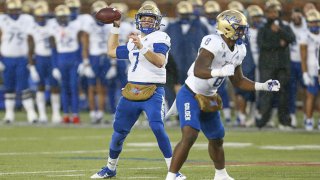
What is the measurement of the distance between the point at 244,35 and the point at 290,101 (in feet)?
29.6

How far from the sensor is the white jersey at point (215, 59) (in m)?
9.61

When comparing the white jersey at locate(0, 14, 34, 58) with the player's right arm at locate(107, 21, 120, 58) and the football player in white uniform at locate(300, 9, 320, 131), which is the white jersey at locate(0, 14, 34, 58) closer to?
the football player in white uniform at locate(300, 9, 320, 131)

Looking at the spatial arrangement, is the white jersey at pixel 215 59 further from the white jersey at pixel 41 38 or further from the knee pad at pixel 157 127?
the white jersey at pixel 41 38

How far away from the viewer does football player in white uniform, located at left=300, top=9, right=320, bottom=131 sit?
1798 centimetres

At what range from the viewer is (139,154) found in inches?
555

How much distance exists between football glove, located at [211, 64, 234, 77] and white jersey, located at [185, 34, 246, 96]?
0.24 metres

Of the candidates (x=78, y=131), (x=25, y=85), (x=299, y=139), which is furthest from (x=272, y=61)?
(x=25, y=85)

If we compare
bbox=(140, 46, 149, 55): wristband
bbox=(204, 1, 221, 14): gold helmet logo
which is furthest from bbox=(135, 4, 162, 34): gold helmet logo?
bbox=(204, 1, 221, 14): gold helmet logo

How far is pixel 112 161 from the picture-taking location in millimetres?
10750

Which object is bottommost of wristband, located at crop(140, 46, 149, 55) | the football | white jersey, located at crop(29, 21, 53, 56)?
white jersey, located at crop(29, 21, 53, 56)

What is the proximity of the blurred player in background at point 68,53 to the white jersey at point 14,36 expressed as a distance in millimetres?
574

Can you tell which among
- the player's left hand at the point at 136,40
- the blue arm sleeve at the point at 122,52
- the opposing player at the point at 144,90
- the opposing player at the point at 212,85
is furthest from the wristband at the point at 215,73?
the blue arm sleeve at the point at 122,52

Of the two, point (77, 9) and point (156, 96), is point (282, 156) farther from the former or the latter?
point (77, 9)

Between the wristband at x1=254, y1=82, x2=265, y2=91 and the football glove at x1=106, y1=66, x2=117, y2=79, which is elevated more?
the wristband at x1=254, y1=82, x2=265, y2=91
